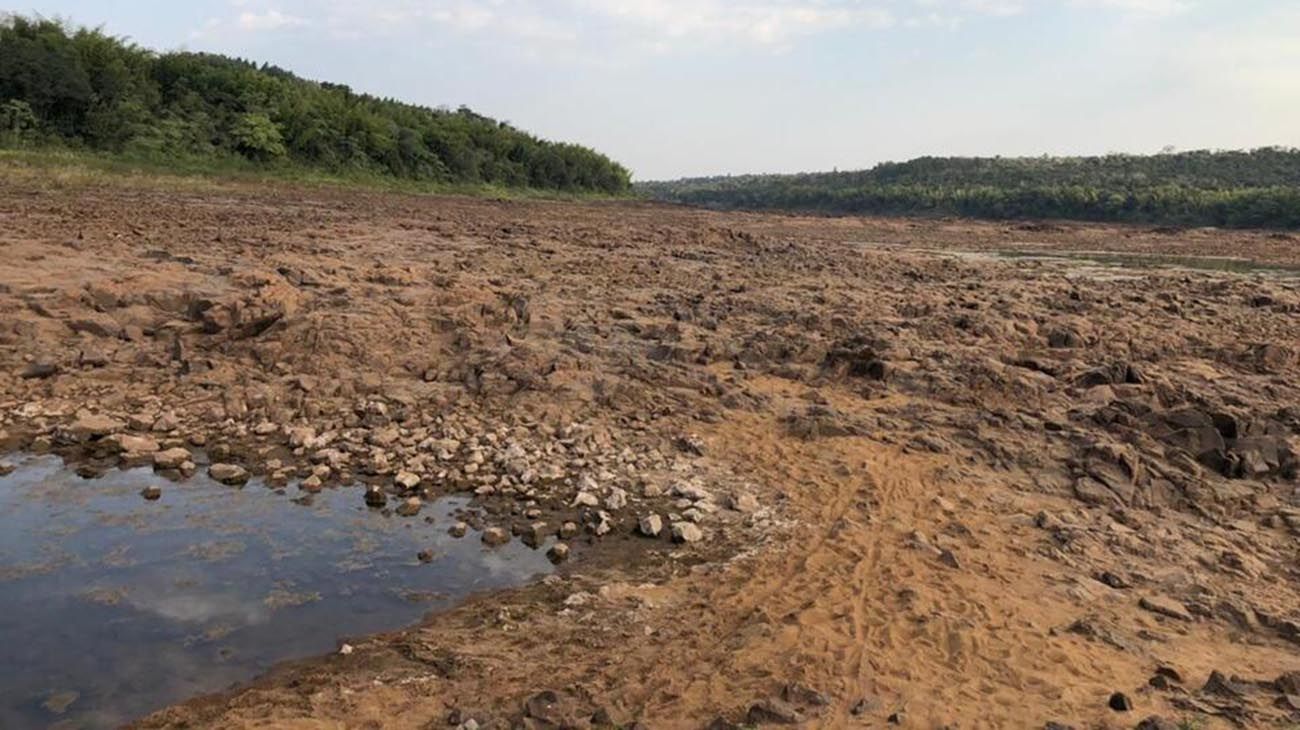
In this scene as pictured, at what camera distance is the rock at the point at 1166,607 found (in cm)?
497

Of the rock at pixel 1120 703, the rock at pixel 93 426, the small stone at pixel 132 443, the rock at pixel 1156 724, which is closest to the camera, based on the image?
the rock at pixel 1156 724

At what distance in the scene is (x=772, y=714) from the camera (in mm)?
3758

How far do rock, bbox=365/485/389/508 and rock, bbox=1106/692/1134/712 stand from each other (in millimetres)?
4586

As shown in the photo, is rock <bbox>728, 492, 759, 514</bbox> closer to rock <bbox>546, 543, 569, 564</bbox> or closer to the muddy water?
rock <bbox>546, 543, 569, 564</bbox>

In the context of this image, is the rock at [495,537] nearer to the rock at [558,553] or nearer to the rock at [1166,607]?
the rock at [558,553]

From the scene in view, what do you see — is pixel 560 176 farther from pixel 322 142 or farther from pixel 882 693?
pixel 882 693

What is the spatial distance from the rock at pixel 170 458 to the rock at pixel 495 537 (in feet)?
8.43

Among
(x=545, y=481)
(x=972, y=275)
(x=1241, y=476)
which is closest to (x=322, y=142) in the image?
(x=972, y=275)

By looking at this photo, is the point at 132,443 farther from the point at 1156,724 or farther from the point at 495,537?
the point at 1156,724

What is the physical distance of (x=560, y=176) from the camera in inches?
2169

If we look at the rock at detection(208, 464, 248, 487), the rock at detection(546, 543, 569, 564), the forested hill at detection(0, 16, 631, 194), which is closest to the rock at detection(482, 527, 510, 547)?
the rock at detection(546, 543, 569, 564)

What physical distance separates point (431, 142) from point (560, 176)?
42.2 feet

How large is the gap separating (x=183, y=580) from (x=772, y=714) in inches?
134

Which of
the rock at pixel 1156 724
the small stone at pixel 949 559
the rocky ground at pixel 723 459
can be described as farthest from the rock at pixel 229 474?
the rock at pixel 1156 724
